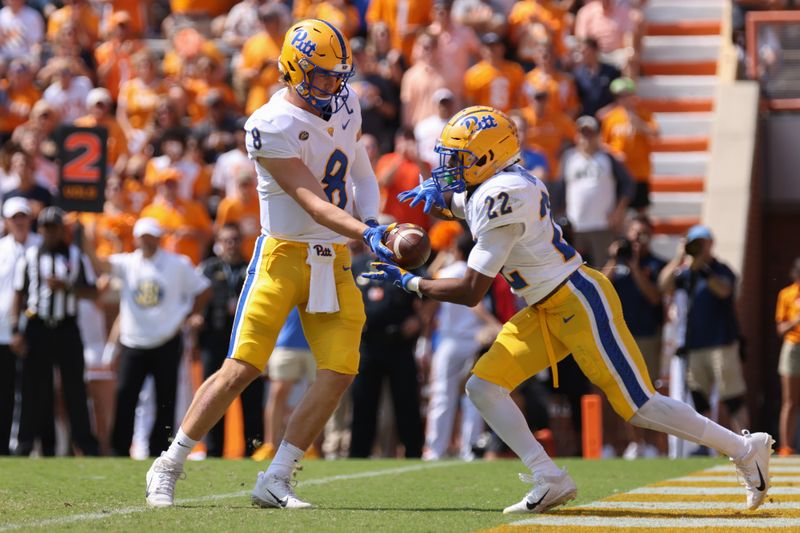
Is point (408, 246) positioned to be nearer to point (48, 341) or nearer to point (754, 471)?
point (754, 471)

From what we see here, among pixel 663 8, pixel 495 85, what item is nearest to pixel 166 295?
pixel 495 85

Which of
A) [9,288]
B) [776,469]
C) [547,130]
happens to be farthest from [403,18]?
[776,469]

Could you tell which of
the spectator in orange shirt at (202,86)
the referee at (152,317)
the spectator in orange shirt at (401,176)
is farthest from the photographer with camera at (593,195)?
the spectator in orange shirt at (202,86)

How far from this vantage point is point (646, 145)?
1406 cm

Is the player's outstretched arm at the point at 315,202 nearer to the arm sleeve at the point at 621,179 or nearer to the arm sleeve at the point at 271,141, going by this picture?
the arm sleeve at the point at 271,141

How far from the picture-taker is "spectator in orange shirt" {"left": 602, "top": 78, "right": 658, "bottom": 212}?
45.8ft

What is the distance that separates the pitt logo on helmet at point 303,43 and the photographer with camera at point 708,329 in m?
6.13

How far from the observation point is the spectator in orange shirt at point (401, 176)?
1299 cm

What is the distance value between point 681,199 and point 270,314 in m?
9.22

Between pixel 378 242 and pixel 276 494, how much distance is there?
3.77ft

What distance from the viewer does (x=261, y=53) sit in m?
15.6

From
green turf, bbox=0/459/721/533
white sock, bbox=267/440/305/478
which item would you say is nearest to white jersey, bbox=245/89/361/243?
white sock, bbox=267/440/305/478

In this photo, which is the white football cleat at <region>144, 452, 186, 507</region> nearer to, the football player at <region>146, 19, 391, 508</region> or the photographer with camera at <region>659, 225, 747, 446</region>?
the football player at <region>146, 19, 391, 508</region>

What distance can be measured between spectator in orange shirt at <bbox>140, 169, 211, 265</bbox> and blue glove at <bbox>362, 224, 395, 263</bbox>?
Answer: 24.3ft
